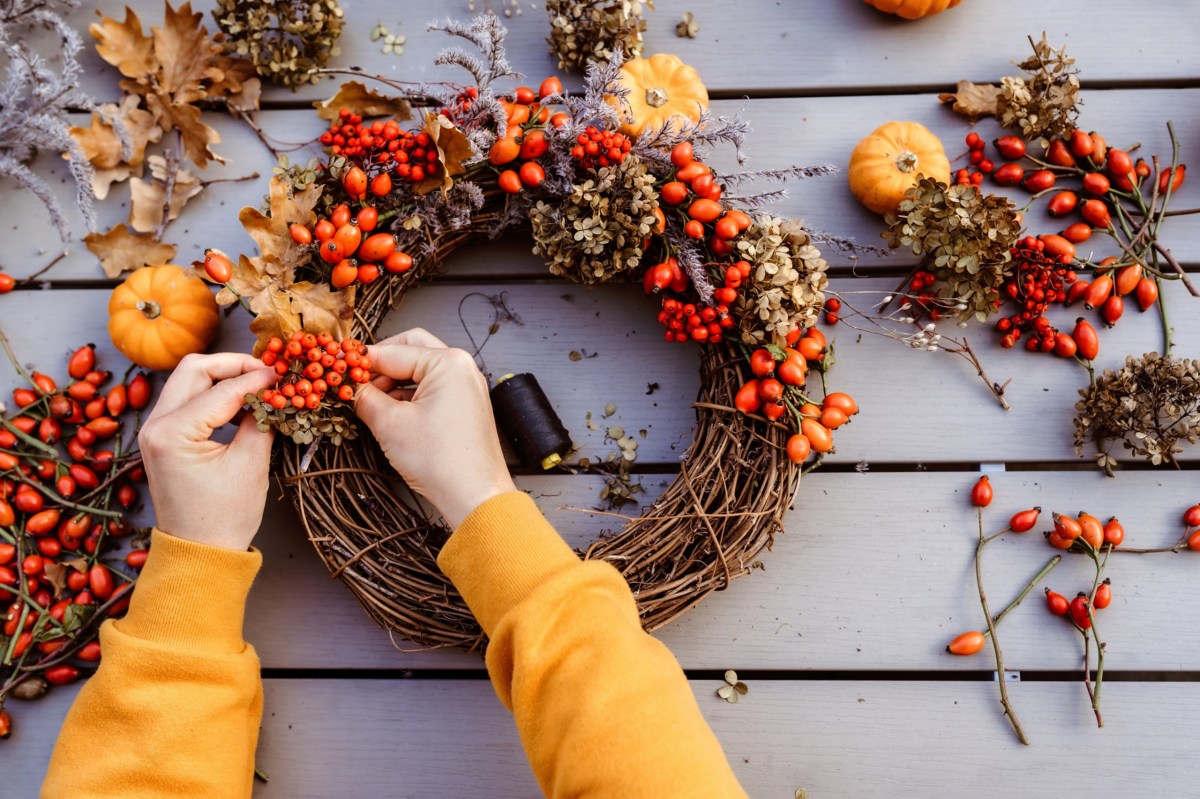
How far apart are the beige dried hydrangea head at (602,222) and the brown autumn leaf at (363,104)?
44cm

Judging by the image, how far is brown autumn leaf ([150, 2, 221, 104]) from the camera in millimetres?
1694

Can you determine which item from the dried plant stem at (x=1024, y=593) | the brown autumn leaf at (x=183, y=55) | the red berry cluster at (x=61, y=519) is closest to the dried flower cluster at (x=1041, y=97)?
the dried plant stem at (x=1024, y=593)

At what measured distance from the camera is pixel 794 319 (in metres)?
1.38

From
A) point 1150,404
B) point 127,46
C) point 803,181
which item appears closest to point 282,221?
point 127,46

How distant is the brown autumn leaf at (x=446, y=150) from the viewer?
1.36m

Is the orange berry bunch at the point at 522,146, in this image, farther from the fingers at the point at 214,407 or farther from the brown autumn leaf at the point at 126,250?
the brown autumn leaf at the point at 126,250

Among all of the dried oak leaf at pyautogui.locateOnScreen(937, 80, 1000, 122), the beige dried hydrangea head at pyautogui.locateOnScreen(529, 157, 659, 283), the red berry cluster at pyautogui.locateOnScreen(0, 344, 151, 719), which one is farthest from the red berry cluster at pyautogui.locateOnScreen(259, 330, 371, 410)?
the dried oak leaf at pyautogui.locateOnScreen(937, 80, 1000, 122)

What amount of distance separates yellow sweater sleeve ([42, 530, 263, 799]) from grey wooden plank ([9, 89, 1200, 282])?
0.73 meters

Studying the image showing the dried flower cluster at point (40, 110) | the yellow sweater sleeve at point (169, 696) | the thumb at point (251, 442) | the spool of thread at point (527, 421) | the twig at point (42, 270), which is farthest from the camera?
the twig at point (42, 270)

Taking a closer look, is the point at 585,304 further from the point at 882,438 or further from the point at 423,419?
the point at 882,438

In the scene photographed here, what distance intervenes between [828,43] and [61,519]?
6.30 ft

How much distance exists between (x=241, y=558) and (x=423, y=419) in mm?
420

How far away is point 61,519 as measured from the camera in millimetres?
1630

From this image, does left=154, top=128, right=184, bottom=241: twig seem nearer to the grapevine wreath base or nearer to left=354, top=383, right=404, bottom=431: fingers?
the grapevine wreath base
